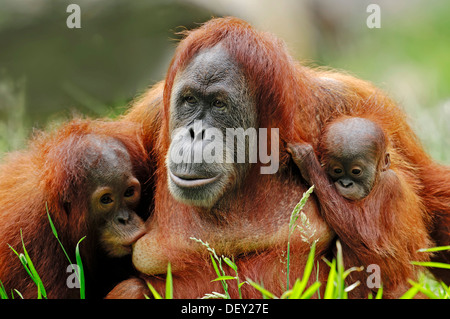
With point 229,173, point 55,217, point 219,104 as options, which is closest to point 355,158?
point 229,173

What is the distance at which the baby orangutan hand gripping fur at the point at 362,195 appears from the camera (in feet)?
11.7

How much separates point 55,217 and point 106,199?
1.14 feet

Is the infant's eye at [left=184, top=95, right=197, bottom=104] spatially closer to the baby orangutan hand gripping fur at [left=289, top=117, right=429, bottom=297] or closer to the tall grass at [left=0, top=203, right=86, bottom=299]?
the baby orangutan hand gripping fur at [left=289, top=117, right=429, bottom=297]

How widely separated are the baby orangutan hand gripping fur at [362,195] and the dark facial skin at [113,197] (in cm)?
110

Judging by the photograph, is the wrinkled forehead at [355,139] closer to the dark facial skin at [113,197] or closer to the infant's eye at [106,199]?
the dark facial skin at [113,197]

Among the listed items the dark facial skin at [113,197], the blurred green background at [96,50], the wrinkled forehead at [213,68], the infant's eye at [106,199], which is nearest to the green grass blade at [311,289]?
the wrinkled forehead at [213,68]

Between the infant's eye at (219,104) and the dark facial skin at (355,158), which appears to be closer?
the infant's eye at (219,104)

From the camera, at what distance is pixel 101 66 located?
882 cm

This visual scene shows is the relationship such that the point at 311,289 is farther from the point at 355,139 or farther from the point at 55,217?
the point at 55,217

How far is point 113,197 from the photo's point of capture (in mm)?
3830

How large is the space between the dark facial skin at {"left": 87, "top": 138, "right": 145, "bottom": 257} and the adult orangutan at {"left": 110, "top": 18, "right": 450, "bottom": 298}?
0.13 meters

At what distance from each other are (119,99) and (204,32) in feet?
17.2

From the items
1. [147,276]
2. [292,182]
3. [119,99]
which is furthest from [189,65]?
[119,99]

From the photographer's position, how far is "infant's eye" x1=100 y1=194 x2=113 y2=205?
3823 millimetres
